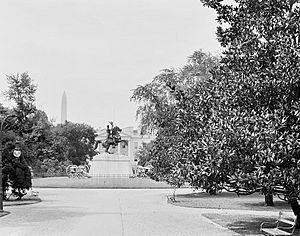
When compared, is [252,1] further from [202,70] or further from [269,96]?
[202,70]

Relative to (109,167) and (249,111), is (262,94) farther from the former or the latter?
(109,167)

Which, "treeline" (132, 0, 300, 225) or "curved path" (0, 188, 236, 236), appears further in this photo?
"curved path" (0, 188, 236, 236)

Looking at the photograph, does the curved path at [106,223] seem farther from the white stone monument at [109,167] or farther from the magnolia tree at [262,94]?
the white stone monument at [109,167]

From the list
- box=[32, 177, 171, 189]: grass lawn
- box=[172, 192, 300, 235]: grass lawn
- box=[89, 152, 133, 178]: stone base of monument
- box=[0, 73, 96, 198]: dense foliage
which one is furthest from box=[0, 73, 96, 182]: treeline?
box=[172, 192, 300, 235]: grass lawn

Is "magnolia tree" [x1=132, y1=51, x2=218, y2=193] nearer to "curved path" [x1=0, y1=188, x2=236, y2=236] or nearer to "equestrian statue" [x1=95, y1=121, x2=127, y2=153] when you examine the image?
"curved path" [x1=0, y1=188, x2=236, y2=236]

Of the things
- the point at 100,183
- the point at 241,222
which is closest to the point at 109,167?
the point at 100,183

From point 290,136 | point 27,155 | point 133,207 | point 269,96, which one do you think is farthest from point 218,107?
point 27,155

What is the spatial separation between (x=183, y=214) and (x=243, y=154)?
942cm

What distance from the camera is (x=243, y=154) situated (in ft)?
40.1

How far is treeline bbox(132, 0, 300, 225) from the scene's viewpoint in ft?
39.2

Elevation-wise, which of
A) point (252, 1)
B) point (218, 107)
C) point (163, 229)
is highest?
point (252, 1)

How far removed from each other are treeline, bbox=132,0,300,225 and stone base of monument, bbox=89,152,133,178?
1523 inches

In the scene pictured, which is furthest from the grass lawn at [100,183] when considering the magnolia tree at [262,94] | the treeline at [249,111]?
the magnolia tree at [262,94]

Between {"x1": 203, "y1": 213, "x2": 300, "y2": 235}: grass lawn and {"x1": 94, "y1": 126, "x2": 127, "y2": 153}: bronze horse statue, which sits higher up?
{"x1": 94, "y1": 126, "x2": 127, "y2": 153}: bronze horse statue
